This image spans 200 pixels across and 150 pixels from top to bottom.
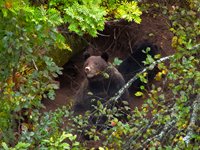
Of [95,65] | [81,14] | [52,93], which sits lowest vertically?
[95,65]

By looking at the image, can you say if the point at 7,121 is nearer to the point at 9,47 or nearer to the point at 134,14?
the point at 9,47

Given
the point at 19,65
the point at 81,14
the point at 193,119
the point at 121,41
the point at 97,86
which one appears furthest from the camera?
the point at 121,41

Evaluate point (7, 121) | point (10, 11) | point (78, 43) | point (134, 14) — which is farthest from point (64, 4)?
point (78, 43)

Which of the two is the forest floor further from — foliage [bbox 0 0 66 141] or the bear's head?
foliage [bbox 0 0 66 141]

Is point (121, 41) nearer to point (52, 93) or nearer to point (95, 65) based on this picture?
point (95, 65)

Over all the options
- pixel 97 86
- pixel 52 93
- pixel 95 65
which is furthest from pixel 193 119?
pixel 97 86

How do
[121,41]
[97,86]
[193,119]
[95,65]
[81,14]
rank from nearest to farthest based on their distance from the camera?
1. [193,119]
2. [81,14]
3. [95,65]
4. [97,86]
5. [121,41]

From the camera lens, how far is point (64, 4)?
807 cm

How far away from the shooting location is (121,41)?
13.3 metres

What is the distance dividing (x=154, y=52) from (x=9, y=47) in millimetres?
7355

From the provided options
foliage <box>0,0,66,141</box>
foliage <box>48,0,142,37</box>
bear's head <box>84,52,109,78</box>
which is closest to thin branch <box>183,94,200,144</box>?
foliage <box>0,0,66,141</box>

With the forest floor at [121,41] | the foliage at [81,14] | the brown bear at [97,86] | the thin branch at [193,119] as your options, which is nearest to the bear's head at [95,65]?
the brown bear at [97,86]

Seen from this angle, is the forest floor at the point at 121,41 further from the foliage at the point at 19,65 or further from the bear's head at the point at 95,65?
the foliage at the point at 19,65

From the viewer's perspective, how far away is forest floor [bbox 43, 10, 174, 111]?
12.8 m
